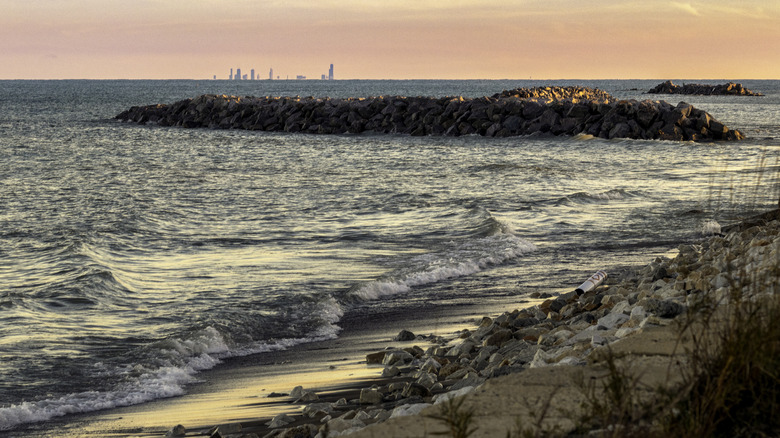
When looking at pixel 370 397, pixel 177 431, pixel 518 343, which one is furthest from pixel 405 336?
pixel 177 431

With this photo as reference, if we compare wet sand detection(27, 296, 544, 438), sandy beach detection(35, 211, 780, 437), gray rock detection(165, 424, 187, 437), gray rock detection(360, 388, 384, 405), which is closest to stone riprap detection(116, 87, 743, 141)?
sandy beach detection(35, 211, 780, 437)

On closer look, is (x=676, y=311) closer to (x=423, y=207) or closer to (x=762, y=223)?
(x=762, y=223)

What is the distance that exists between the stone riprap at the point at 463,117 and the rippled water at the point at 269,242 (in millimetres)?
6405

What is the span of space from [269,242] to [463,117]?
90.5 feet

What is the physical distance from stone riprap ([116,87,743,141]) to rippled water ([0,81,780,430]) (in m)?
6.40

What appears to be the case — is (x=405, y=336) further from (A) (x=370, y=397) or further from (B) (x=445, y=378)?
(A) (x=370, y=397)

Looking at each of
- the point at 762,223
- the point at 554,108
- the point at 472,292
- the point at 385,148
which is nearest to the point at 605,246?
the point at 762,223

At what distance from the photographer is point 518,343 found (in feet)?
22.2

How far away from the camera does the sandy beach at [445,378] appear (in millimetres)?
3953

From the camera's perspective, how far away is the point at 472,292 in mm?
10062

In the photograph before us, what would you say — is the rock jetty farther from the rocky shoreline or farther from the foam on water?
the rocky shoreline

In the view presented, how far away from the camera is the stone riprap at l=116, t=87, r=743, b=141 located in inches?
1366

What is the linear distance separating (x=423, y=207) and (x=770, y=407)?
13.6 metres

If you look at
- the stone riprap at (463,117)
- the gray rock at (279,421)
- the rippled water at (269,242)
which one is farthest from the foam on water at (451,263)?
the stone riprap at (463,117)
